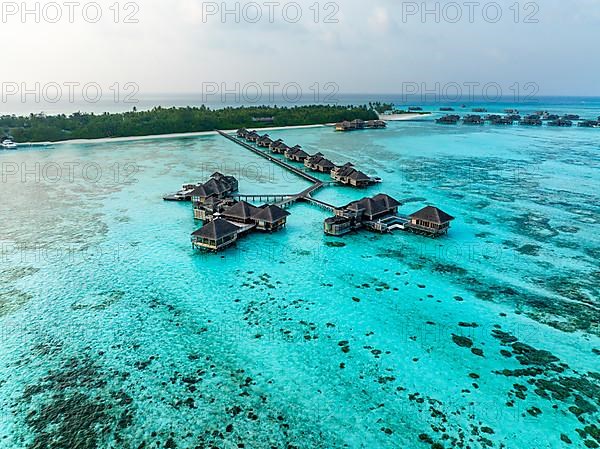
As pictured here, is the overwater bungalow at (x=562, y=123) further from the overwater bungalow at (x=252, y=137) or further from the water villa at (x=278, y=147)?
the water villa at (x=278, y=147)

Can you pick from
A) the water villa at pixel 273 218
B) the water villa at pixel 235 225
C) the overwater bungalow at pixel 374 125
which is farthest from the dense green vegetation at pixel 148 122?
the water villa at pixel 235 225

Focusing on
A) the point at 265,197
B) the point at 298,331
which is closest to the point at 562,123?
the point at 265,197

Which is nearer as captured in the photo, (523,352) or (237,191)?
(523,352)

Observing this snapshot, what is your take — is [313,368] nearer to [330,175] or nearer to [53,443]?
[53,443]

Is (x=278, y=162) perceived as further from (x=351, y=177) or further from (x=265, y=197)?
(x=265, y=197)

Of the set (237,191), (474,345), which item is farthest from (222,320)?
(237,191)

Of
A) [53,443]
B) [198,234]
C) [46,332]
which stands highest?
[198,234]

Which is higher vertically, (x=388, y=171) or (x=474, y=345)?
(x=388, y=171)

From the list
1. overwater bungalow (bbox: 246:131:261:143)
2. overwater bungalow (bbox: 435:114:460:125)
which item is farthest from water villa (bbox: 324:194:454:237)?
overwater bungalow (bbox: 435:114:460:125)
